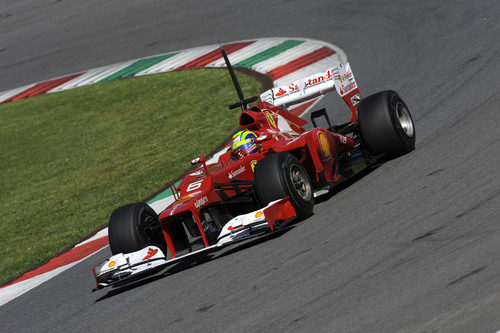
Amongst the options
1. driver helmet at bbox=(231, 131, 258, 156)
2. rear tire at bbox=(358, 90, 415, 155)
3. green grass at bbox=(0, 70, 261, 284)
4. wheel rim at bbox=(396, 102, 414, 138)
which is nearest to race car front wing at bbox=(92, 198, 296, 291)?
driver helmet at bbox=(231, 131, 258, 156)

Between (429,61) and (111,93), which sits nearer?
(429,61)

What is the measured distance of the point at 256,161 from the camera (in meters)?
9.34

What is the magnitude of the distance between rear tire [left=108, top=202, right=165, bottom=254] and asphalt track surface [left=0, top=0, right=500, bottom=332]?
1.47ft

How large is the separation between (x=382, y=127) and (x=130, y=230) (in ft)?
11.0

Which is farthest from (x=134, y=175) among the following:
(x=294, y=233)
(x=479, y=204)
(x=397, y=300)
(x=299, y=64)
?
(x=397, y=300)

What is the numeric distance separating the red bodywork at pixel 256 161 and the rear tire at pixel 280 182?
1.28ft

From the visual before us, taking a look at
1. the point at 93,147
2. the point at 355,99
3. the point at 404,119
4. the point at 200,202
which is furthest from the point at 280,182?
the point at 93,147

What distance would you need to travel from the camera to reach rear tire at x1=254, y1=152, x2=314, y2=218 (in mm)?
8375

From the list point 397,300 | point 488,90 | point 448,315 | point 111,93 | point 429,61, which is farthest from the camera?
point 111,93

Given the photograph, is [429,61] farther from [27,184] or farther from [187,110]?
[27,184]

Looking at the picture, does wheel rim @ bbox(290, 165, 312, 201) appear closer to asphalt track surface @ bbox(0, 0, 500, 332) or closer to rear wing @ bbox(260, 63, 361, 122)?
asphalt track surface @ bbox(0, 0, 500, 332)

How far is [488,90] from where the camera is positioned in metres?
11.5

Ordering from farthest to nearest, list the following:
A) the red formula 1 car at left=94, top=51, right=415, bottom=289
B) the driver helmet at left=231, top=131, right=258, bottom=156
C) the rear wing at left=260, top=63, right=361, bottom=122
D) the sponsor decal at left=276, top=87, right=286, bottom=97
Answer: the sponsor decal at left=276, top=87, right=286, bottom=97
the rear wing at left=260, top=63, right=361, bottom=122
the driver helmet at left=231, top=131, right=258, bottom=156
the red formula 1 car at left=94, top=51, right=415, bottom=289

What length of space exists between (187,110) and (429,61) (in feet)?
19.0
